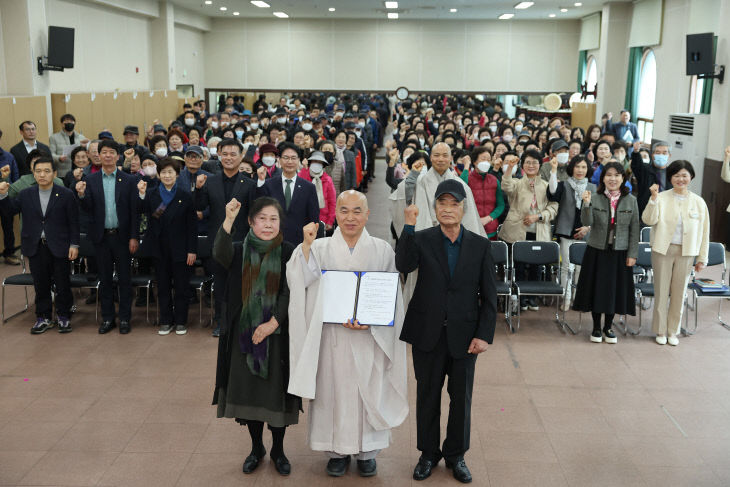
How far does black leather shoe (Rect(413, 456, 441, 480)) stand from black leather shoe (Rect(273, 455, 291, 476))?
0.78 m

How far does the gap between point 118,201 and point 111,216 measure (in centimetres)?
19

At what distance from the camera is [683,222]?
265 inches

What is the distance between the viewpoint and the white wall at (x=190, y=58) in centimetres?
2348

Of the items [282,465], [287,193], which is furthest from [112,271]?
[282,465]

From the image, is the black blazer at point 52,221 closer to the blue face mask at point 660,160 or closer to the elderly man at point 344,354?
the elderly man at point 344,354

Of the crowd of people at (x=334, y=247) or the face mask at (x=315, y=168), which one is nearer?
the crowd of people at (x=334, y=247)

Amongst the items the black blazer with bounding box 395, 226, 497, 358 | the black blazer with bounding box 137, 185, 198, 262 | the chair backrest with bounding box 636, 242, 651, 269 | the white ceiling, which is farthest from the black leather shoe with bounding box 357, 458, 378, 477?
the white ceiling

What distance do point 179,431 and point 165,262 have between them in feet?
8.19

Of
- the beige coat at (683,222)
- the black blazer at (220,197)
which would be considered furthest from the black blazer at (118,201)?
the beige coat at (683,222)

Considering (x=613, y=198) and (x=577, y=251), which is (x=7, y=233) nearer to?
(x=577, y=251)

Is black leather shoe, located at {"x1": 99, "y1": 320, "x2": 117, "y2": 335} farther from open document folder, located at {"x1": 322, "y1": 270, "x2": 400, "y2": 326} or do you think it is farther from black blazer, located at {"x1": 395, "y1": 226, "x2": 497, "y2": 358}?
black blazer, located at {"x1": 395, "y1": 226, "x2": 497, "y2": 358}

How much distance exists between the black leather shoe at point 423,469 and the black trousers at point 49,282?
14.6 ft

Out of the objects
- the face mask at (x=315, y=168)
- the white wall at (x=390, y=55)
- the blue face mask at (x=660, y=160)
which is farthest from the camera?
the white wall at (x=390, y=55)

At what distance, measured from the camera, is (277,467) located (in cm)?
437
